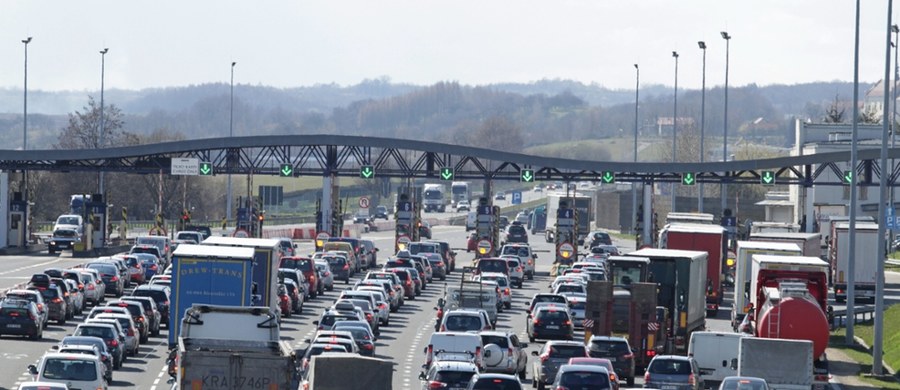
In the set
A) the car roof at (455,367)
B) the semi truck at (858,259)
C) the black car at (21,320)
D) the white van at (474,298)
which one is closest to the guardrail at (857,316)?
the semi truck at (858,259)

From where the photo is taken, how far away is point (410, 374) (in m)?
43.6

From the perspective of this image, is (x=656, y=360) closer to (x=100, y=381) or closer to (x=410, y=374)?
(x=410, y=374)

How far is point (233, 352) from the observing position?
96.3ft

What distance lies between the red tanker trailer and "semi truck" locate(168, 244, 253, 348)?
11503 millimetres

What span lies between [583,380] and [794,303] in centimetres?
992

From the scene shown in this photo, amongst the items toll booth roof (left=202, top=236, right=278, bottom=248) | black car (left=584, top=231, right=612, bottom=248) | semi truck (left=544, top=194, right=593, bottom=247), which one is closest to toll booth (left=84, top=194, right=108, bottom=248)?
black car (left=584, top=231, right=612, bottom=248)

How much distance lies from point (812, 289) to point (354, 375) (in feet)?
72.1

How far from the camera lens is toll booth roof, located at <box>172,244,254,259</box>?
41.8 metres

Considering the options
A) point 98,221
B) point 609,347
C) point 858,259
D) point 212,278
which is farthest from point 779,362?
point 98,221

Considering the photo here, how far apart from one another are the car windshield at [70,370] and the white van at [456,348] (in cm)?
810

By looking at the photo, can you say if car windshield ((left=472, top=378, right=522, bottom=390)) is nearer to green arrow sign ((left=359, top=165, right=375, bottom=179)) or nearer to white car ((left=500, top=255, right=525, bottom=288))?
white car ((left=500, top=255, right=525, bottom=288))

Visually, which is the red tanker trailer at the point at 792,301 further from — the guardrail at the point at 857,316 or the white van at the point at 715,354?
the guardrail at the point at 857,316

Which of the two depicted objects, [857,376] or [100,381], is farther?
[857,376]

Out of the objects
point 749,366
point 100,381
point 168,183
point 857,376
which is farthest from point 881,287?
point 168,183
